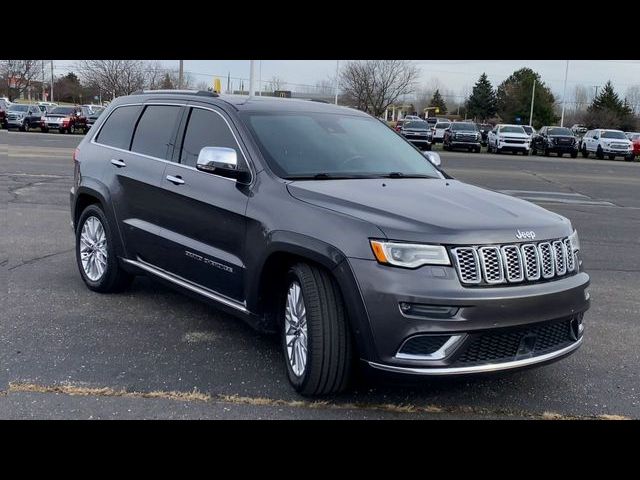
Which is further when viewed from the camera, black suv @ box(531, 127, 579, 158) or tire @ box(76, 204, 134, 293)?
black suv @ box(531, 127, 579, 158)

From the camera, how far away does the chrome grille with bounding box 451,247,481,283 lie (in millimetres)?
3703

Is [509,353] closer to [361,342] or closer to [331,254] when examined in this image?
[361,342]

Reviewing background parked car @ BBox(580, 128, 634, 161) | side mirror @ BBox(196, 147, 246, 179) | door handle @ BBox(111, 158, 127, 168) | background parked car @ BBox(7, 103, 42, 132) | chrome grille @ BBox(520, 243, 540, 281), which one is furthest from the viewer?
background parked car @ BBox(7, 103, 42, 132)

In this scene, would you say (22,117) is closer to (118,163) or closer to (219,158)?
(118,163)

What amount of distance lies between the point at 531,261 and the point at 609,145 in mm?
38292

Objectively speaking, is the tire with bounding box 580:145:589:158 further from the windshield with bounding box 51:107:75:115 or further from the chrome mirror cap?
the chrome mirror cap

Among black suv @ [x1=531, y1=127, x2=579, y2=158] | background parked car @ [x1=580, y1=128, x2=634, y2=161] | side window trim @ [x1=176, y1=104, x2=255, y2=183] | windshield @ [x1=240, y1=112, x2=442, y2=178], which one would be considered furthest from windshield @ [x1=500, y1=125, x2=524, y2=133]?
side window trim @ [x1=176, y1=104, x2=255, y2=183]

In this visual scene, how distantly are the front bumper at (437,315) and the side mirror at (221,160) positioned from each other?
1.31 m

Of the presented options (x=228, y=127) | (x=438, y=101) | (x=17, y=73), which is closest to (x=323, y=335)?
(x=228, y=127)

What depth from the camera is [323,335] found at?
12.8 ft
